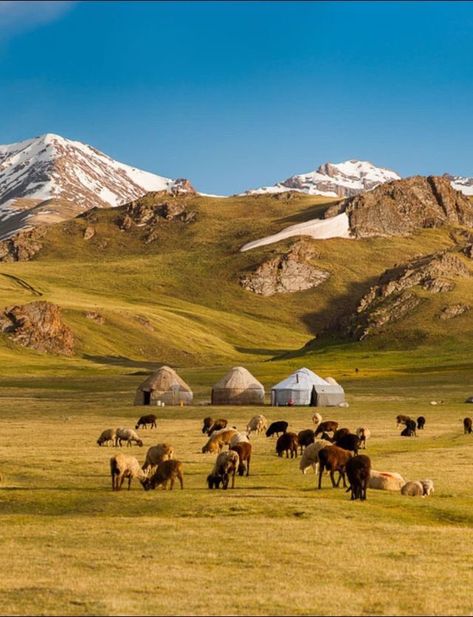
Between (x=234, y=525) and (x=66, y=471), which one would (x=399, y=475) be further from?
(x=66, y=471)

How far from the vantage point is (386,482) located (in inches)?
1550

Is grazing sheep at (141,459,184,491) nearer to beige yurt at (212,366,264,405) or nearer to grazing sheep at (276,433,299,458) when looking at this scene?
grazing sheep at (276,433,299,458)

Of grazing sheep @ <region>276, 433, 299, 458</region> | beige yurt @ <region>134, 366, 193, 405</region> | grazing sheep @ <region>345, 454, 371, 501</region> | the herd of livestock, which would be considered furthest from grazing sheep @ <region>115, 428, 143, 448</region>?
beige yurt @ <region>134, 366, 193, 405</region>

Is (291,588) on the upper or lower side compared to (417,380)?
lower

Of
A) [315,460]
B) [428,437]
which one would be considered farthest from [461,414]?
[315,460]

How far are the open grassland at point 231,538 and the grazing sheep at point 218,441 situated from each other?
2.00ft

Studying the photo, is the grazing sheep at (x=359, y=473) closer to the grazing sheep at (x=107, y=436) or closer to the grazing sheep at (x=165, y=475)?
the grazing sheep at (x=165, y=475)

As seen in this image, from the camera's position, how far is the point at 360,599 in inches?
852

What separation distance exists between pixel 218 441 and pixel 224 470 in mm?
13427

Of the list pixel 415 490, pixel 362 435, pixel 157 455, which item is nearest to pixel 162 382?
pixel 362 435

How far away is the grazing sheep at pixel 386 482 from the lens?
129 ft

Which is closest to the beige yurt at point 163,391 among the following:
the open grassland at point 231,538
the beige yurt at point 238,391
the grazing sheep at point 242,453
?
the beige yurt at point 238,391

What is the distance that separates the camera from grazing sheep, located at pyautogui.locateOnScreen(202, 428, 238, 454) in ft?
172

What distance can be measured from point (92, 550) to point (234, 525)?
17.5 feet
